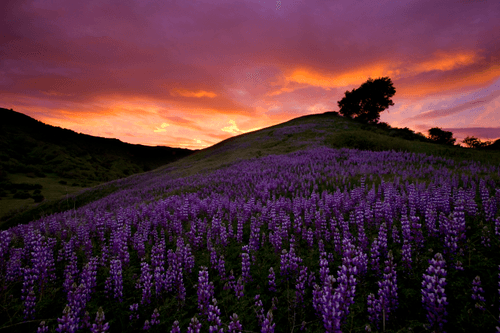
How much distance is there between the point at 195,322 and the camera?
250 cm

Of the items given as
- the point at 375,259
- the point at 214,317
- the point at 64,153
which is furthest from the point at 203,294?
the point at 64,153

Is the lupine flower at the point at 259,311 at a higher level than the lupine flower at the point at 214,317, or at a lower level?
lower

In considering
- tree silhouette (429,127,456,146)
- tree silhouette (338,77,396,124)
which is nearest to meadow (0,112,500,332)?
tree silhouette (338,77,396,124)

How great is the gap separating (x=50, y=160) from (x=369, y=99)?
9600 centimetres

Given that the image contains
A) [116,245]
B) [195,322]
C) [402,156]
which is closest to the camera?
[195,322]

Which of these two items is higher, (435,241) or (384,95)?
(384,95)

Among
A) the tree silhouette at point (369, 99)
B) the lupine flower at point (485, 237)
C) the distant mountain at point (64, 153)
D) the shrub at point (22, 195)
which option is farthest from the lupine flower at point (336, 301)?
the tree silhouette at point (369, 99)

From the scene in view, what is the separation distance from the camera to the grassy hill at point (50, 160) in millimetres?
32450

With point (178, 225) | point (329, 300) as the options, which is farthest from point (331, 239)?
point (178, 225)

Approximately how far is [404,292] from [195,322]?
2858 millimetres

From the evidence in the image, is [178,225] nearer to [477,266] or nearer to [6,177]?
[477,266]

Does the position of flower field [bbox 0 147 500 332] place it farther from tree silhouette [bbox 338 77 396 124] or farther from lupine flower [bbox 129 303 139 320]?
tree silhouette [bbox 338 77 396 124]

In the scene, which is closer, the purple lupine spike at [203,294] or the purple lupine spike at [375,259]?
the purple lupine spike at [203,294]

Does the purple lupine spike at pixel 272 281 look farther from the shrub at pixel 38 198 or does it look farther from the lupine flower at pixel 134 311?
the shrub at pixel 38 198
